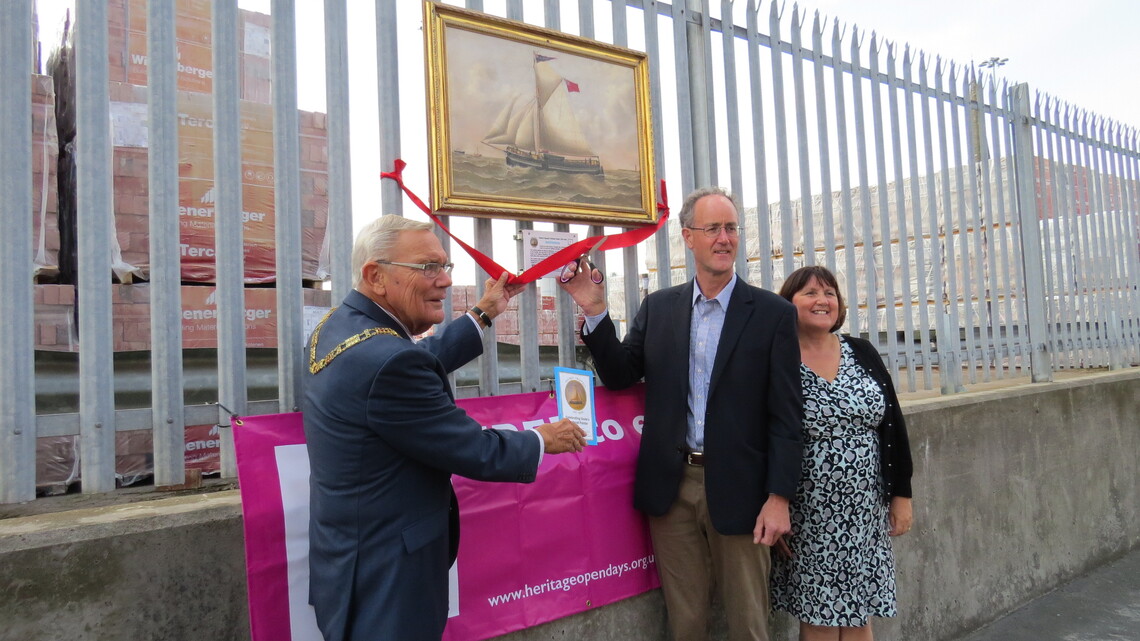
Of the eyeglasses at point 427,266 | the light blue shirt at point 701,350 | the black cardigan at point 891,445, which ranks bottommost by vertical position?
the black cardigan at point 891,445

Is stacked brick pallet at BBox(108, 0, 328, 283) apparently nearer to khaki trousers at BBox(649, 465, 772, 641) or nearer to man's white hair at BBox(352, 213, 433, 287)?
man's white hair at BBox(352, 213, 433, 287)

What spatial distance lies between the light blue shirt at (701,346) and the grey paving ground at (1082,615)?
246 centimetres

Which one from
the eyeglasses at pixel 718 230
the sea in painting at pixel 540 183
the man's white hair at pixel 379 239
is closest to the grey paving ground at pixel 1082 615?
the eyeglasses at pixel 718 230

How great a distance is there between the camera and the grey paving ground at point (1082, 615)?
12.2 ft

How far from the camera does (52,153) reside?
248 cm

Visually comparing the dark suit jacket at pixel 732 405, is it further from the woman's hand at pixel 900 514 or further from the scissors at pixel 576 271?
the woman's hand at pixel 900 514

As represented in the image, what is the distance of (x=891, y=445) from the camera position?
2.75 meters

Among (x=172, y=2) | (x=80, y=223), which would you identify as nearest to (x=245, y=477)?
(x=80, y=223)

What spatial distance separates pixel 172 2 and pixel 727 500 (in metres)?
2.30

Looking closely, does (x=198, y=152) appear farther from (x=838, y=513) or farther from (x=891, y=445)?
(x=891, y=445)

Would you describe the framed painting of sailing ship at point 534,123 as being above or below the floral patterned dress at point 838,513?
above

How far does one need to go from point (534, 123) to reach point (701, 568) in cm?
173

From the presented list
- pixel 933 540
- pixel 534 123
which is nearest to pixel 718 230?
pixel 534 123

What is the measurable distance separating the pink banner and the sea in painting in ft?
2.39
